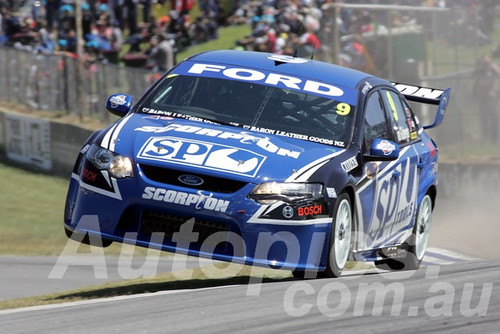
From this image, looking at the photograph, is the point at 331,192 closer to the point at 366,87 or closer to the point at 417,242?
the point at 366,87

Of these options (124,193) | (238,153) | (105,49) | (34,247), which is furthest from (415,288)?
(105,49)

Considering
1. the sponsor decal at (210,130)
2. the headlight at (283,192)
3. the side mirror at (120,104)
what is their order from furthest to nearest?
the side mirror at (120,104)
the sponsor decal at (210,130)
the headlight at (283,192)

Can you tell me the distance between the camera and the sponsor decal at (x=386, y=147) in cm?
682

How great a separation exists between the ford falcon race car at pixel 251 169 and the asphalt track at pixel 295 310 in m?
0.44

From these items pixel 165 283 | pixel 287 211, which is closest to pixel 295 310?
pixel 287 211

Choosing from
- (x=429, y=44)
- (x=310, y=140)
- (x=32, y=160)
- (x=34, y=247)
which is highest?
(x=310, y=140)

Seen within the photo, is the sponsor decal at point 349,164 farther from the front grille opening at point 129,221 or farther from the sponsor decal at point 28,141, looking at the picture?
the sponsor decal at point 28,141

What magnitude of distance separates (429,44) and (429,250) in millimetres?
4732

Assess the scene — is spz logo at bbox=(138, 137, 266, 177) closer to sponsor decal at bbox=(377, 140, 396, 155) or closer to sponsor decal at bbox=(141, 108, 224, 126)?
sponsor decal at bbox=(141, 108, 224, 126)

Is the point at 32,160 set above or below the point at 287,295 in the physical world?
below

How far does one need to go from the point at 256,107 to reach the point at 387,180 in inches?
44.1

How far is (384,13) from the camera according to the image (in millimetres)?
15016

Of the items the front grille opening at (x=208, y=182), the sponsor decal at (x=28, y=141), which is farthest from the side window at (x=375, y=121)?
the sponsor decal at (x=28, y=141)

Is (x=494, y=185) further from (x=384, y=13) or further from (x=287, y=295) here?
(x=287, y=295)
